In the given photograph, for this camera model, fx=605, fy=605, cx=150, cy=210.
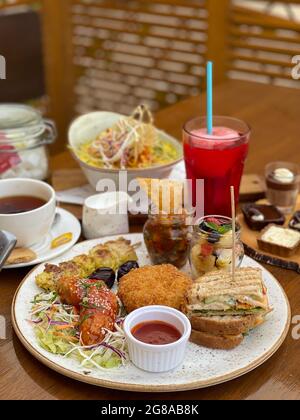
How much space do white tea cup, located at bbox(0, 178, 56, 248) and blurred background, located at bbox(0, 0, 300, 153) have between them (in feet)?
7.17

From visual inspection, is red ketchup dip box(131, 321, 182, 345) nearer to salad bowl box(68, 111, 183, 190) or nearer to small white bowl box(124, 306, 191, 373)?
small white bowl box(124, 306, 191, 373)

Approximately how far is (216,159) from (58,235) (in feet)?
1.78

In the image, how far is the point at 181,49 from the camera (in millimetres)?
4488

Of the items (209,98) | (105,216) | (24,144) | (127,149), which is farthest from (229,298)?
(24,144)

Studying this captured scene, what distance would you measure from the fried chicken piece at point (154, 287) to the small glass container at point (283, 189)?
1.99 feet

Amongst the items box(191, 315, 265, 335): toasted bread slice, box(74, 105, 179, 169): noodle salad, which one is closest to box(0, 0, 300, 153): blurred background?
box(74, 105, 179, 169): noodle salad

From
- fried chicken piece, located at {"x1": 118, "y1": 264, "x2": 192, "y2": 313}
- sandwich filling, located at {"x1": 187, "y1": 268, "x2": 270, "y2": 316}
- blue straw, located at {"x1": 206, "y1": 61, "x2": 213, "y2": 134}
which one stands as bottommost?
fried chicken piece, located at {"x1": 118, "y1": 264, "x2": 192, "y2": 313}

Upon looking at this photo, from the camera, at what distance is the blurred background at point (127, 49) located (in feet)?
13.0

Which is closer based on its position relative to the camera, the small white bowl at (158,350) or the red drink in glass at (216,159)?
the small white bowl at (158,350)

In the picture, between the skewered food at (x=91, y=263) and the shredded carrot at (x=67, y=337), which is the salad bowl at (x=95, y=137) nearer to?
the skewered food at (x=91, y=263)

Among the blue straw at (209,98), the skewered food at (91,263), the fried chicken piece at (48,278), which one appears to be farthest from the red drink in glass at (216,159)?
the fried chicken piece at (48,278)

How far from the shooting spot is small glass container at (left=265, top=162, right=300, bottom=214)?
2.00 meters

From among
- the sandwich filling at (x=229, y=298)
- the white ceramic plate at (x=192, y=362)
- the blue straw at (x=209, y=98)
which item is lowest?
the white ceramic plate at (x=192, y=362)

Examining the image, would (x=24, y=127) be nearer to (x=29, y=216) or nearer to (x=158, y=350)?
(x=29, y=216)
